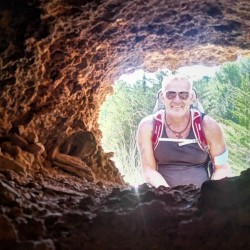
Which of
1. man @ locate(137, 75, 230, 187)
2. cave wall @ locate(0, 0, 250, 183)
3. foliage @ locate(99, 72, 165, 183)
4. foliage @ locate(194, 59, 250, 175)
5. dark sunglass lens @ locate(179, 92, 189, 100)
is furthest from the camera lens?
foliage @ locate(99, 72, 165, 183)

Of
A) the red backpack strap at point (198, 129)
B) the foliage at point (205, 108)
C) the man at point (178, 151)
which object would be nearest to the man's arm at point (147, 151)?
the man at point (178, 151)

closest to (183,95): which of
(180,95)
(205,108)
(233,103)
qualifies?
(180,95)

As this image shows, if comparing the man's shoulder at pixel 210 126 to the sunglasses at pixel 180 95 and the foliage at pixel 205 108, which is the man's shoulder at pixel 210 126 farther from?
the foliage at pixel 205 108

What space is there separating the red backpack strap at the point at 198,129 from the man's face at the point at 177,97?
0.07 m

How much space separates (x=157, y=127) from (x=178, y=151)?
0.25 metres

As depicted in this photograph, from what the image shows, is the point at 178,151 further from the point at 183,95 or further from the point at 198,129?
the point at 183,95

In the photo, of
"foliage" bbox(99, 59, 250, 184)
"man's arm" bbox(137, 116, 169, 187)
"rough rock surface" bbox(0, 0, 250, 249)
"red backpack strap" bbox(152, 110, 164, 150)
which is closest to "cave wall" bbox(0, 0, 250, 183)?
"rough rock surface" bbox(0, 0, 250, 249)

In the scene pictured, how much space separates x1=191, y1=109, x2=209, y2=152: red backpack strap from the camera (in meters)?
2.61

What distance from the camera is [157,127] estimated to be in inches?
110

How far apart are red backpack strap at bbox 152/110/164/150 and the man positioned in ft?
0.07

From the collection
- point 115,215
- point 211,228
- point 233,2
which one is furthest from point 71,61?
point 211,228

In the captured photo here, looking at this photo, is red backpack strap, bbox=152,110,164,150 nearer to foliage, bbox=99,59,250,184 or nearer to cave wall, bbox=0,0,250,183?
cave wall, bbox=0,0,250,183

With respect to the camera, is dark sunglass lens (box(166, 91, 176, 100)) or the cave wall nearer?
the cave wall

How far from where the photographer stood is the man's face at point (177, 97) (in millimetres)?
2805
